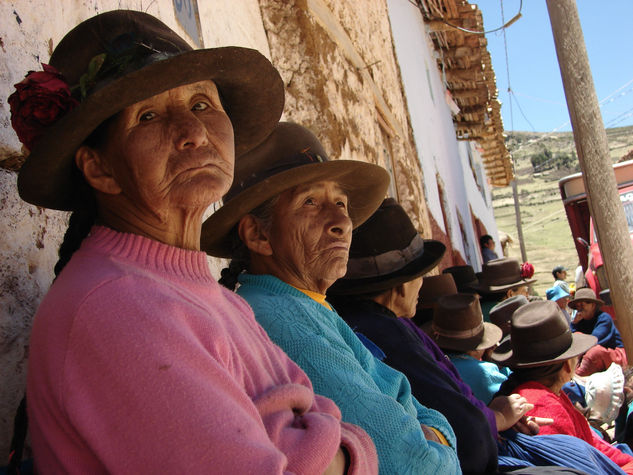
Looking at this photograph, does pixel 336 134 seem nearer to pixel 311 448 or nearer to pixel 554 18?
pixel 554 18

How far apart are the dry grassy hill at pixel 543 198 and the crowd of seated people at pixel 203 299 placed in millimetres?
22970

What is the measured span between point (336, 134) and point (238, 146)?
2474 mm

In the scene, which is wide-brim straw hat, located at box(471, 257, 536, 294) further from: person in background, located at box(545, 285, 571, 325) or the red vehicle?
the red vehicle

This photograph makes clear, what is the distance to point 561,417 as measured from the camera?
10.8 ft

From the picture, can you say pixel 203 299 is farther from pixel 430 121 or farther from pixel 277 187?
pixel 430 121

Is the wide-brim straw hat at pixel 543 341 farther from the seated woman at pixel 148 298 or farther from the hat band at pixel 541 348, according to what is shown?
the seated woman at pixel 148 298

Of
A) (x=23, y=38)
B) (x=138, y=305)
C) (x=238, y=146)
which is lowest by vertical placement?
(x=138, y=305)

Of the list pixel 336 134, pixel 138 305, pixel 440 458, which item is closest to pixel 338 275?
pixel 440 458

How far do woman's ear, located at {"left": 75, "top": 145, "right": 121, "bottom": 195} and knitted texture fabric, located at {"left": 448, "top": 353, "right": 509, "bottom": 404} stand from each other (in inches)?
106

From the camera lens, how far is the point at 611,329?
22.4 feet

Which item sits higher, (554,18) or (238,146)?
(554,18)

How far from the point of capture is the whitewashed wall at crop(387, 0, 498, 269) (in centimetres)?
991

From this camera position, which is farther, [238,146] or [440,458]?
[238,146]

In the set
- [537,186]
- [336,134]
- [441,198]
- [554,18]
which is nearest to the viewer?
[336,134]
